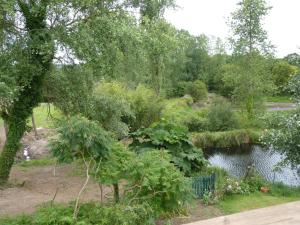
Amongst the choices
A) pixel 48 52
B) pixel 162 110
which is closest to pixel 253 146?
pixel 162 110

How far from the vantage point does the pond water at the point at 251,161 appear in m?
14.6

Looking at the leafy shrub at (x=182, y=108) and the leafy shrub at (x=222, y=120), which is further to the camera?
the leafy shrub at (x=182, y=108)

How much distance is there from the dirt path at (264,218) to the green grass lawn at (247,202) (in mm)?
5129

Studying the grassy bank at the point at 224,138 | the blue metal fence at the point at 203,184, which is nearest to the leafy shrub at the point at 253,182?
the blue metal fence at the point at 203,184

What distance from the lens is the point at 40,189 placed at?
10.6 metres

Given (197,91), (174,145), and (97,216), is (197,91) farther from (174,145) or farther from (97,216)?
(97,216)

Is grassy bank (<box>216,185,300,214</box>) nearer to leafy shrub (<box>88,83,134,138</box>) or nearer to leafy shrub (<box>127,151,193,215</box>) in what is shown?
leafy shrub (<box>127,151,193,215</box>)

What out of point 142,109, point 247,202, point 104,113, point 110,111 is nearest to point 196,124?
point 142,109

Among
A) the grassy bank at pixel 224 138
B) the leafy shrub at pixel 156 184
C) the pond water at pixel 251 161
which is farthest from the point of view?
the grassy bank at pixel 224 138

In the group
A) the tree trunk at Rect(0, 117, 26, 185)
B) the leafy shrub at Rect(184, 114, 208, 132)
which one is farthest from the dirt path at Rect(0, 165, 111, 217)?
the leafy shrub at Rect(184, 114, 208, 132)

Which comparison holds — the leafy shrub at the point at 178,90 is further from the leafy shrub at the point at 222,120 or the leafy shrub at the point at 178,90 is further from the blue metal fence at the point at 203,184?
the blue metal fence at the point at 203,184

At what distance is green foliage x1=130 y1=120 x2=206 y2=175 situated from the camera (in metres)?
10.3

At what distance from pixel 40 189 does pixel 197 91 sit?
26.2 m

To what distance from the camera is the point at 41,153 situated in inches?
649
